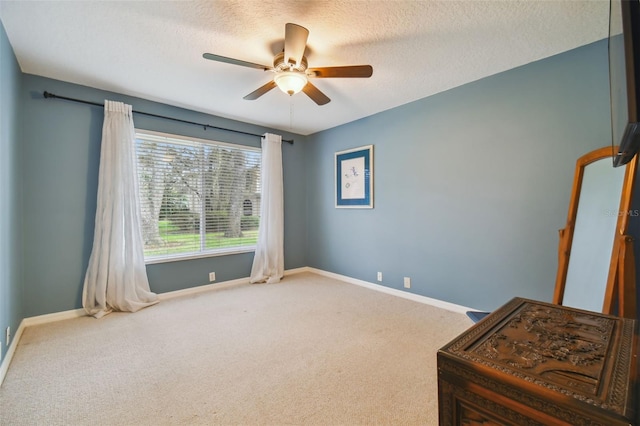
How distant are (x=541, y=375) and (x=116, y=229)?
3.77 meters

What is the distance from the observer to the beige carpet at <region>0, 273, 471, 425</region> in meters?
1.62

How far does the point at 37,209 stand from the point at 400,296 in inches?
165

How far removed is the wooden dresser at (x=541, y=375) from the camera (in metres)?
0.66

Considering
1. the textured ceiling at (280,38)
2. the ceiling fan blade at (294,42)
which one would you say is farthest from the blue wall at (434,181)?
the ceiling fan blade at (294,42)

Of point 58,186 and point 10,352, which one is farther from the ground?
point 58,186

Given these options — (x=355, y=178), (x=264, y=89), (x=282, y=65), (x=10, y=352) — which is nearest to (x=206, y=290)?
(x=10, y=352)

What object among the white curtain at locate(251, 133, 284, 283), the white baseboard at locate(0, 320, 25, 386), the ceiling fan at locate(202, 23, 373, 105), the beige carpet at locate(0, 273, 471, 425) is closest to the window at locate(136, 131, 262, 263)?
the white curtain at locate(251, 133, 284, 283)

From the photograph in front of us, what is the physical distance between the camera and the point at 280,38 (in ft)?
7.33

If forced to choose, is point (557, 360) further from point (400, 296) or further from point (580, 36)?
point (400, 296)

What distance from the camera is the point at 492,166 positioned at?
114 inches

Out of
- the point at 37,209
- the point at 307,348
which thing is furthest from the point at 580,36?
the point at 37,209

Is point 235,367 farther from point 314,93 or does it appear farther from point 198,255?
point 314,93

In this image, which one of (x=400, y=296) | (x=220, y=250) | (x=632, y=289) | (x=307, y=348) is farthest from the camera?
(x=220, y=250)

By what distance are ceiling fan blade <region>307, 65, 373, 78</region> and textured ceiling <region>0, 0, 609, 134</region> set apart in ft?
0.83
